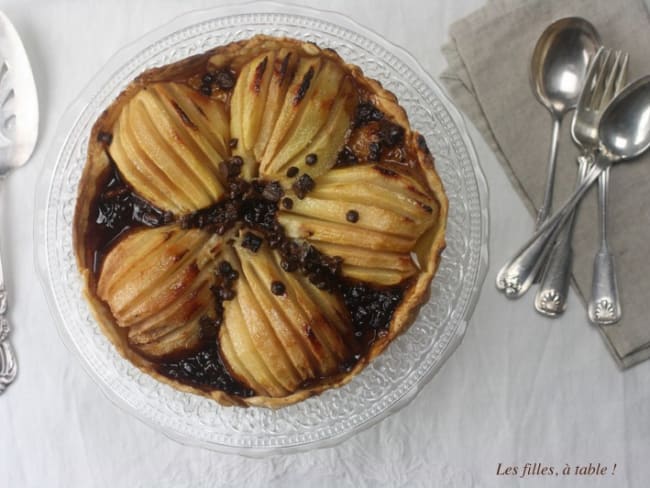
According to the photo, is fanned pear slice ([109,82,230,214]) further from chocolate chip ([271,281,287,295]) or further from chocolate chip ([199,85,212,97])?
chocolate chip ([271,281,287,295])

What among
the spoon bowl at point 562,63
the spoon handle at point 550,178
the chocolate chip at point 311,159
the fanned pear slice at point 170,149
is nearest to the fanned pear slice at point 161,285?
the fanned pear slice at point 170,149

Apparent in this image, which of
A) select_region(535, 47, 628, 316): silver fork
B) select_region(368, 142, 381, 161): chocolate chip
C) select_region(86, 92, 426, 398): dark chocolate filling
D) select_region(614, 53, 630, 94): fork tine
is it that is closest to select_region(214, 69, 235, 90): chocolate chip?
select_region(86, 92, 426, 398): dark chocolate filling

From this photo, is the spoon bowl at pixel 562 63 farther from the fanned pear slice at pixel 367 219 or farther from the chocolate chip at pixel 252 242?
the chocolate chip at pixel 252 242

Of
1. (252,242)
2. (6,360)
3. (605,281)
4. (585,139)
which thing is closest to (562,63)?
(585,139)

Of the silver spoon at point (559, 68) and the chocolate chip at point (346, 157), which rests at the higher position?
the silver spoon at point (559, 68)

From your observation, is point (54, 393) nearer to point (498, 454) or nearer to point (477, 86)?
point (498, 454)

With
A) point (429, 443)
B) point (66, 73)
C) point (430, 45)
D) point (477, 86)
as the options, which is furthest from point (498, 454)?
point (66, 73)
